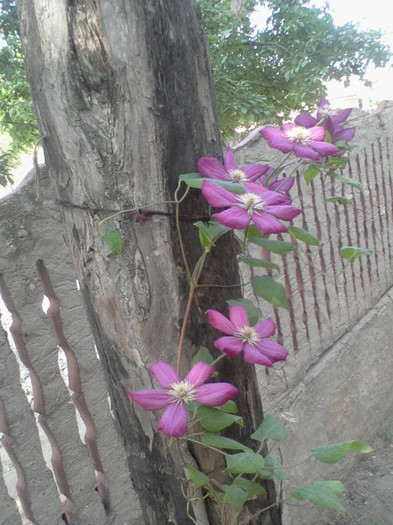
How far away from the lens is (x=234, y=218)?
865 millimetres

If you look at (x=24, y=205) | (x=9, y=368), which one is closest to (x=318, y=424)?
(x=9, y=368)

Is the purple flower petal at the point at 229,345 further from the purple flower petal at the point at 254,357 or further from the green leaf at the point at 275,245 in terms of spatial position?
the green leaf at the point at 275,245

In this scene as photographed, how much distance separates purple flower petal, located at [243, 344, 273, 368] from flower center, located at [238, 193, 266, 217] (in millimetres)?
274

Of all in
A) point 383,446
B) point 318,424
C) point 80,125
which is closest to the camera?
point 80,125

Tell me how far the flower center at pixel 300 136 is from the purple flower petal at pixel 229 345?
41 cm

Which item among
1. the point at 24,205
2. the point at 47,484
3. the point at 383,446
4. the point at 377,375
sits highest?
the point at 24,205

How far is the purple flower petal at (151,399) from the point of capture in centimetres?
89

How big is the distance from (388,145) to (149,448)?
294 centimetres

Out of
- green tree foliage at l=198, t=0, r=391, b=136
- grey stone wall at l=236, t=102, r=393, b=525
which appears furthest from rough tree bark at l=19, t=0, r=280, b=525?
green tree foliage at l=198, t=0, r=391, b=136

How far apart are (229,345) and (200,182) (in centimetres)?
31

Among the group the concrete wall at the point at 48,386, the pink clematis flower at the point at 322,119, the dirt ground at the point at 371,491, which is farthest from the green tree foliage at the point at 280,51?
the pink clematis flower at the point at 322,119

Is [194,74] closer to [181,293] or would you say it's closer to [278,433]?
[181,293]

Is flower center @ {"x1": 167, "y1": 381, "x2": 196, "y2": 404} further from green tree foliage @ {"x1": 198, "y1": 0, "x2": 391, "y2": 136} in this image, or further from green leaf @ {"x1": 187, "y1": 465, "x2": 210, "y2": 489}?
green tree foliage @ {"x1": 198, "y1": 0, "x2": 391, "y2": 136}

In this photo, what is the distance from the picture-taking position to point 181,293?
102 cm
